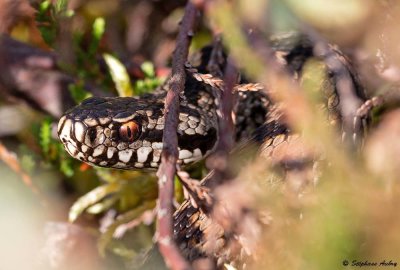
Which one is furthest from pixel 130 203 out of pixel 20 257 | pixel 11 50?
pixel 11 50

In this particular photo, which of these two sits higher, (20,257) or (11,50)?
(11,50)

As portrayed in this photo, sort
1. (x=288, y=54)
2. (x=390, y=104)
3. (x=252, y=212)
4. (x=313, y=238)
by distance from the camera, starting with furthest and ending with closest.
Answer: (x=288, y=54)
(x=390, y=104)
(x=252, y=212)
(x=313, y=238)

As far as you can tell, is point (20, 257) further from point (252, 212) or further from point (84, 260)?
point (252, 212)

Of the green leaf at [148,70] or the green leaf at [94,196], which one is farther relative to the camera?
the green leaf at [148,70]

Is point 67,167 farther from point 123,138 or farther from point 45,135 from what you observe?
point 123,138

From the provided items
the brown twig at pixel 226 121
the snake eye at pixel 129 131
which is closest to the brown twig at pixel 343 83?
the brown twig at pixel 226 121

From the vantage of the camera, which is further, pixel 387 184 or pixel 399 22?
pixel 399 22

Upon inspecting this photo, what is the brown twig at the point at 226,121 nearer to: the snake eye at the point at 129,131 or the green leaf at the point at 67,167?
the snake eye at the point at 129,131

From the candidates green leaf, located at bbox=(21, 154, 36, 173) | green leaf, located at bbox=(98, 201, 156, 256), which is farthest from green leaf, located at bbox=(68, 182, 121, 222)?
green leaf, located at bbox=(21, 154, 36, 173)
